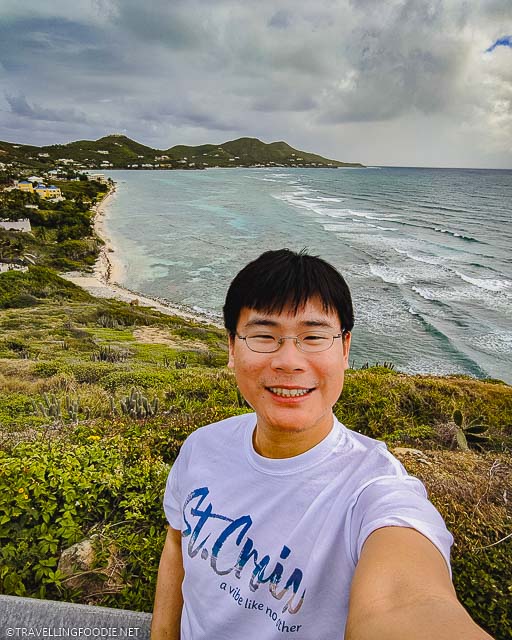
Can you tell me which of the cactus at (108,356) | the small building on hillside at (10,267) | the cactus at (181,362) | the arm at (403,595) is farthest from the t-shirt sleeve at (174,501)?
the small building on hillside at (10,267)

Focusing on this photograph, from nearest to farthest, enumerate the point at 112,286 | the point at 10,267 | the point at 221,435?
the point at 221,435
the point at 10,267
the point at 112,286

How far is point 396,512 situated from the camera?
1.21m

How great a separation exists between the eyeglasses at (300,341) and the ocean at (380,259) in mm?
16853

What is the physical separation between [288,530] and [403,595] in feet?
1.28

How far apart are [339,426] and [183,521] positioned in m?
0.73

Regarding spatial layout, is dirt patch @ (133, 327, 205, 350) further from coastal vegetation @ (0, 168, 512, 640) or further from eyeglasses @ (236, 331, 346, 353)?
eyeglasses @ (236, 331, 346, 353)

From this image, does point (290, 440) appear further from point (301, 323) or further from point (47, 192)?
point (47, 192)

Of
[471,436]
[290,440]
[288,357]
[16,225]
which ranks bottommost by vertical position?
[16,225]

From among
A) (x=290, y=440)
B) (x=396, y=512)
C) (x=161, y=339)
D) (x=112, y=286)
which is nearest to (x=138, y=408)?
(x=290, y=440)

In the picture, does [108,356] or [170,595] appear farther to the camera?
[108,356]

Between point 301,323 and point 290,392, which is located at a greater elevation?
point 301,323

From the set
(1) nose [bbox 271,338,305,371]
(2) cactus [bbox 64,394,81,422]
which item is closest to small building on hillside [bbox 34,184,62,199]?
(2) cactus [bbox 64,394,81,422]

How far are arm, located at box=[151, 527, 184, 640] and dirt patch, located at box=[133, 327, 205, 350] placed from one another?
13970 millimetres

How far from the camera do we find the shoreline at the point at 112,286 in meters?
25.6
